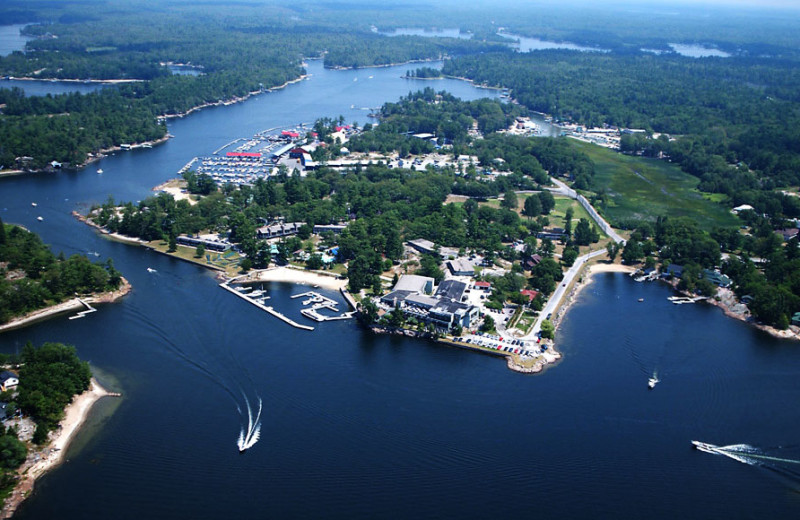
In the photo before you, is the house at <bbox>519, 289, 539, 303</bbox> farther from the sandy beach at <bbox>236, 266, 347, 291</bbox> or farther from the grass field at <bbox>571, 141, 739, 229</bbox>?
the grass field at <bbox>571, 141, 739, 229</bbox>

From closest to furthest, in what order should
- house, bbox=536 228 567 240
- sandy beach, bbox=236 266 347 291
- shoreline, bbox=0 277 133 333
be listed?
shoreline, bbox=0 277 133 333, sandy beach, bbox=236 266 347 291, house, bbox=536 228 567 240

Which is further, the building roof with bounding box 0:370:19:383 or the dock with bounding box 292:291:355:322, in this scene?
the dock with bounding box 292:291:355:322

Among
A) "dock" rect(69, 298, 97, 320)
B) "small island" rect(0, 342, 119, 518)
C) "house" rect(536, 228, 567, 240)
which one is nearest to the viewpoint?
"small island" rect(0, 342, 119, 518)

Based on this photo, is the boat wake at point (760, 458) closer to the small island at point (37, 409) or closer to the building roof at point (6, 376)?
the small island at point (37, 409)

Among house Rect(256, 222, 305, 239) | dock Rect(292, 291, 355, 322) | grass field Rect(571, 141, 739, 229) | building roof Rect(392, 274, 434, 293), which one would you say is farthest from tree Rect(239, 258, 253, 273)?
grass field Rect(571, 141, 739, 229)

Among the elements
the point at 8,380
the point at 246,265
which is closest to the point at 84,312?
the point at 8,380

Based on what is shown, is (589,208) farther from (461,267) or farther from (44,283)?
(44,283)
